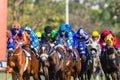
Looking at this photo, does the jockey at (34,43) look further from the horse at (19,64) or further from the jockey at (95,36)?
the jockey at (95,36)

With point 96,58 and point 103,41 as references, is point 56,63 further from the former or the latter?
point 103,41

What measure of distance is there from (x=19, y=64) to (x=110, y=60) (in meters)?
4.45

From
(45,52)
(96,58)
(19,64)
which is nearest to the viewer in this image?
(19,64)

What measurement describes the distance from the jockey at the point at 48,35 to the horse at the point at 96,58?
229cm

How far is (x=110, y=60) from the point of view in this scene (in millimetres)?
21438

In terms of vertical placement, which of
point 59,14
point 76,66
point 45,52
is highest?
point 59,14

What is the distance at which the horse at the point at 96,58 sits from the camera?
21844 millimetres

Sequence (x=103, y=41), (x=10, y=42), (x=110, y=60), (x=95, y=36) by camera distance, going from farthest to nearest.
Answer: (x=95, y=36) → (x=103, y=41) → (x=110, y=60) → (x=10, y=42)

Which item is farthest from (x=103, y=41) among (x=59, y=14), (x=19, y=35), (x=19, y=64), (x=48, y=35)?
(x=59, y=14)

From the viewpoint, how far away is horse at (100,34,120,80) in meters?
20.8

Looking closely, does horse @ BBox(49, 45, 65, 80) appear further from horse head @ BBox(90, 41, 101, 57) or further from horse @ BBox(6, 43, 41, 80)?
horse head @ BBox(90, 41, 101, 57)

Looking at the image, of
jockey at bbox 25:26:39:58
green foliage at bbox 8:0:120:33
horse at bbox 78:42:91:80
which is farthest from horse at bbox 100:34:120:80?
green foliage at bbox 8:0:120:33

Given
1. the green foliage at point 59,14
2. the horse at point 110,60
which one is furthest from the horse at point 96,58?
the green foliage at point 59,14

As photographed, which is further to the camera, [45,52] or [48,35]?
[48,35]
